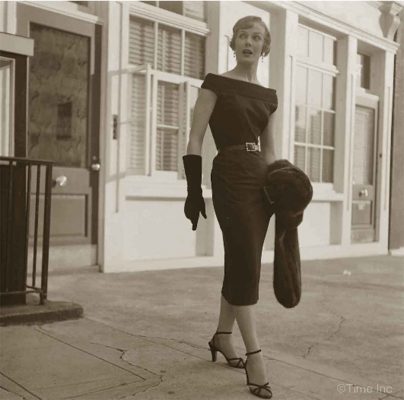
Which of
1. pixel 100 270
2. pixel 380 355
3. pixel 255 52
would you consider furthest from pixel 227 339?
pixel 100 270

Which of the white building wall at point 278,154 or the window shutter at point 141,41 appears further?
the window shutter at point 141,41

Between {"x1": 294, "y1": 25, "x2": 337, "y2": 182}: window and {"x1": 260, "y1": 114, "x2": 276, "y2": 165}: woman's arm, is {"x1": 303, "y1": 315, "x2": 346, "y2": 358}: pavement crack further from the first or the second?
{"x1": 294, "y1": 25, "x2": 337, "y2": 182}: window

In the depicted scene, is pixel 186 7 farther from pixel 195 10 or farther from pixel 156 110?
pixel 156 110

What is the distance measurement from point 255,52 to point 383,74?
783cm

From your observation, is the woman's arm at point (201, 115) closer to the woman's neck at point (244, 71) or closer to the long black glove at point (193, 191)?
the long black glove at point (193, 191)

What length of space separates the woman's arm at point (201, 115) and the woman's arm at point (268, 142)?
332 millimetres

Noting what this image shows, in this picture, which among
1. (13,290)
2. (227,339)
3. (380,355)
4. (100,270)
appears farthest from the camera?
(100,270)

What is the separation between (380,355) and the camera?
321 centimetres

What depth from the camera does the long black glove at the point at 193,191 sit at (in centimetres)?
251

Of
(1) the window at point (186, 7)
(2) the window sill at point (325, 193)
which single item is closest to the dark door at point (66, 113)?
(1) the window at point (186, 7)

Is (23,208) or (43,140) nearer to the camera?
(23,208)

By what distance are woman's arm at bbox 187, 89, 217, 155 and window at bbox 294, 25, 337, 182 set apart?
594 cm

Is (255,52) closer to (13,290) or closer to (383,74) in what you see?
(13,290)

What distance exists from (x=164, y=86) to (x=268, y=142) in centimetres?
409
